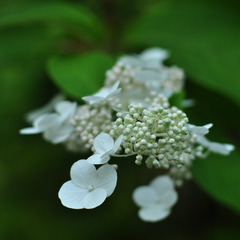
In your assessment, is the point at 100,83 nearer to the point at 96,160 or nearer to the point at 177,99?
the point at 177,99

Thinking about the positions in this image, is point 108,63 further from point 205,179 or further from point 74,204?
point 74,204

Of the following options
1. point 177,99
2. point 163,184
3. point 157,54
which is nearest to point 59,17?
point 157,54

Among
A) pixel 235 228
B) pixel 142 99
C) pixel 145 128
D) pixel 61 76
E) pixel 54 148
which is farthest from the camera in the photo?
pixel 54 148

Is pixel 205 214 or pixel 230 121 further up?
pixel 230 121

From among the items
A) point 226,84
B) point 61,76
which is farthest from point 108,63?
point 226,84

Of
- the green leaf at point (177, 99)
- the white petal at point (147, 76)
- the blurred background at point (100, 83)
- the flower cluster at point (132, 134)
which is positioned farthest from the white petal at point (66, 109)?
the green leaf at point (177, 99)

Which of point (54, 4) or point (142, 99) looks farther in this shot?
point (54, 4)

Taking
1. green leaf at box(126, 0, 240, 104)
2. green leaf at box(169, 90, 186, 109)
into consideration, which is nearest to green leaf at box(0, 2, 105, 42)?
green leaf at box(126, 0, 240, 104)
